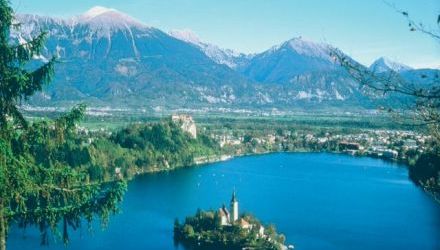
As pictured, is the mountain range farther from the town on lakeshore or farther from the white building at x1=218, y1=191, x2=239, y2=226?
the white building at x1=218, y1=191, x2=239, y2=226

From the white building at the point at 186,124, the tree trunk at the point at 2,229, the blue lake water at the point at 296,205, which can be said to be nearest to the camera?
the tree trunk at the point at 2,229

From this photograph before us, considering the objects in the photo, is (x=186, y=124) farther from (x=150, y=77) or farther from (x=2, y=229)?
(x=150, y=77)

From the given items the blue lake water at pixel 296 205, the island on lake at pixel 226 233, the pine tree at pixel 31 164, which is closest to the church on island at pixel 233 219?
the island on lake at pixel 226 233

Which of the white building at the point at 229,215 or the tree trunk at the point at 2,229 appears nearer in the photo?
the tree trunk at the point at 2,229

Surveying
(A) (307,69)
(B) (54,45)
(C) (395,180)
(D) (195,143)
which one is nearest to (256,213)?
(C) (395,180)

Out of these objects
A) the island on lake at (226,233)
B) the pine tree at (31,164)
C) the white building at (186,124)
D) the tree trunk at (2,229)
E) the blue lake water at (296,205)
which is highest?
the pine tree at (31,164)

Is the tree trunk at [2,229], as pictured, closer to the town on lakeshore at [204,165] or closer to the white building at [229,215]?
the town on lakeshore at [204,165]

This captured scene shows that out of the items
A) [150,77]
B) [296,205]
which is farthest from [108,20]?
[296,205]

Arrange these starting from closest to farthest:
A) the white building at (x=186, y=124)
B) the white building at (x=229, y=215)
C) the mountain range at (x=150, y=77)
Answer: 1. the white building at (x=229, y=215)
2. the white building at (x=186, y=124)
3. the mountain range at (x=150, y=77)
